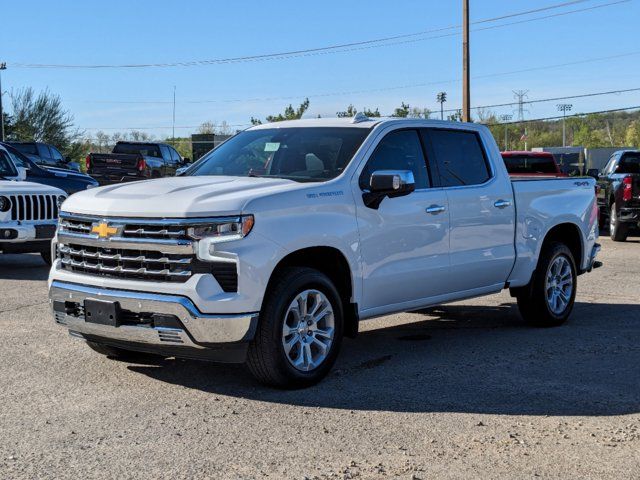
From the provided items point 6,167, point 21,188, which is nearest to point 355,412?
point 21,188

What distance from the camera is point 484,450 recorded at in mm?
5000

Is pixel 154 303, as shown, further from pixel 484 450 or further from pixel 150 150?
pixel 150 150

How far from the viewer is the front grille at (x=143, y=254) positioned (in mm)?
5871

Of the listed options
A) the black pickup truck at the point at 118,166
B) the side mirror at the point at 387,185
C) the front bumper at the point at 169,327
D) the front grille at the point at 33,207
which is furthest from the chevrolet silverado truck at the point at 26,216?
the black pickup truck at the point at 118,166

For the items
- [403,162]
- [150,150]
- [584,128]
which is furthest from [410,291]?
[584,128]

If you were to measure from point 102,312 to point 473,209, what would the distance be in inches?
130

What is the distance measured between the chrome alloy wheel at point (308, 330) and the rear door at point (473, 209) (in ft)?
5.23

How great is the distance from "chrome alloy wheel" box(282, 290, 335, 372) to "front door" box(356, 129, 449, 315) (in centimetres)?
47

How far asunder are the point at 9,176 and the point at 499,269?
28.7 ft

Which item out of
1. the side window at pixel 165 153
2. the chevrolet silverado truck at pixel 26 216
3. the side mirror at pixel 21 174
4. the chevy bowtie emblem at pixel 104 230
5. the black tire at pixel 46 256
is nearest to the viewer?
the chevy bowtie emblem at pixel 104 230

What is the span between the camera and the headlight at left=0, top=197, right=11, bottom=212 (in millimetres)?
12828

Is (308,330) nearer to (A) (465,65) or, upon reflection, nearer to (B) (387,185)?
(B) (387,185)

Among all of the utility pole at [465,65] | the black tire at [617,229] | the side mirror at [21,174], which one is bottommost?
the black tire at [617,229]

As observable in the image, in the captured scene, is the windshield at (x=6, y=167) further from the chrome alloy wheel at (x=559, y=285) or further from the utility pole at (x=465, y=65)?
the utility pole at (x=465, y=65)
